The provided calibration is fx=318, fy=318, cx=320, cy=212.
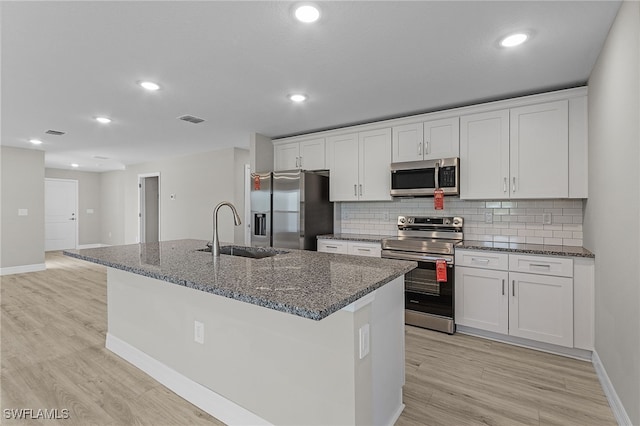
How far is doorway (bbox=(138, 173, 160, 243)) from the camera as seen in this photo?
25.4 ft

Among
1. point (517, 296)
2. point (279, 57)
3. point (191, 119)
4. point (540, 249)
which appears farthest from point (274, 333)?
point (191, 119)

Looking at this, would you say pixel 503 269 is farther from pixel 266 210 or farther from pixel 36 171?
pixel 36 171

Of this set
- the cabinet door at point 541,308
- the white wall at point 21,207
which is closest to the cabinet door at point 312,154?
the cabinet door at point 541,308

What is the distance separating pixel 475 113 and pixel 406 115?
766 millimetres

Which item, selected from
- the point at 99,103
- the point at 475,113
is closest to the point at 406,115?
the point at 475,113

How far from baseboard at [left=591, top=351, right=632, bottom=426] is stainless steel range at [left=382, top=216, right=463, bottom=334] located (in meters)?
1.06

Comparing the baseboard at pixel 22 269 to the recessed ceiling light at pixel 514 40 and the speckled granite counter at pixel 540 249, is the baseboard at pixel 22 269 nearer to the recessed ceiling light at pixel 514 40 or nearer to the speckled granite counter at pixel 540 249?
the speckled granite counter at pixel 540 249

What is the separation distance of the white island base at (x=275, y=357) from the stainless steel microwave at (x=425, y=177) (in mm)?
1805

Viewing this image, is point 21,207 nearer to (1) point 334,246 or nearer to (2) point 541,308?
(1) point 334,246

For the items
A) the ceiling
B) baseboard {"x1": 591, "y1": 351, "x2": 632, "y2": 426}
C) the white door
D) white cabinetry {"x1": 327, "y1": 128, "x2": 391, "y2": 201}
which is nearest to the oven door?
white cabinetry {"x1": 327, "y1": 128, "x2": 391, "y2": 201}

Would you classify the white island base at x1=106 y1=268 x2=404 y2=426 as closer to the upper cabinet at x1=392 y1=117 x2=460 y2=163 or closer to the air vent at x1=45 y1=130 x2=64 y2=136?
the upper cabinet at x1=392 y1=117 x2=460 y2=163

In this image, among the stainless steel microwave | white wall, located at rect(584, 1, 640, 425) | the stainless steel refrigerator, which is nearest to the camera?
white wall, located at rect(584, 1, 640, 425)

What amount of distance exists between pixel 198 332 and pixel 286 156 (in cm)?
313

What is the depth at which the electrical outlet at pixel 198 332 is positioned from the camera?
192 cm
